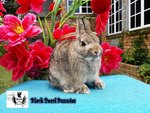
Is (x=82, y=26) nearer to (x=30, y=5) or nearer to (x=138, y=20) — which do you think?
(x=30, y=5)

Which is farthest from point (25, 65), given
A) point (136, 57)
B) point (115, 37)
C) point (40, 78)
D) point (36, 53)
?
point (115, 37)

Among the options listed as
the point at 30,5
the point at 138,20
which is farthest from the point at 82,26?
the point at 138,20

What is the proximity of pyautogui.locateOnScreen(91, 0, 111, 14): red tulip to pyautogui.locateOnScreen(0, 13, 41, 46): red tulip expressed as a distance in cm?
22

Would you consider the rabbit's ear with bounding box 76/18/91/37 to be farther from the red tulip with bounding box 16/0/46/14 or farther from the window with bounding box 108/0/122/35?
the window with bounding box 108/0/122/35

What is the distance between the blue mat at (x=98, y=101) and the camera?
107cm

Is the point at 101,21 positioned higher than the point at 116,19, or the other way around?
the point at 101,21

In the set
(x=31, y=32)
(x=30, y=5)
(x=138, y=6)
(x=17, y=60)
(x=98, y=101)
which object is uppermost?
(x=138, y=6)

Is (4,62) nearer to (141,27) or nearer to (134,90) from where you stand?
(134,90)

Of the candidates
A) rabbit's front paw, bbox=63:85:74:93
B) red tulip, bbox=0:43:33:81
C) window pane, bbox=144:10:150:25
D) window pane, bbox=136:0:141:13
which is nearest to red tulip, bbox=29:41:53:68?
red tulip, bbox=0:43:33:81

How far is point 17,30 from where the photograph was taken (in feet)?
4.39

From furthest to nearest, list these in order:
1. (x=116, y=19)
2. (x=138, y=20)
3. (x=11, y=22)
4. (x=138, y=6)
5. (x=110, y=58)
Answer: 1. (x=116, y=19)
2. (x=138, y=6)
3. (x=138, y=20)
4. (x=110, y=58)
5. (x=11, y=22)

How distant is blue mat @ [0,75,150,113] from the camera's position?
3.50 ft

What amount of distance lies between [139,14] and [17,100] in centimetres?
669

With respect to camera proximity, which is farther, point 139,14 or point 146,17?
point 139,14
